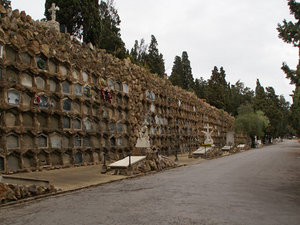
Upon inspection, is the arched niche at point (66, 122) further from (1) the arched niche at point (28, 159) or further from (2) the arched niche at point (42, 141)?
(1) the arched niche at point (28, 159)

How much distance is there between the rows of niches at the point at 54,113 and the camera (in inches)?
489

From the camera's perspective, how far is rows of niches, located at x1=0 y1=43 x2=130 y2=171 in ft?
→ 40.8

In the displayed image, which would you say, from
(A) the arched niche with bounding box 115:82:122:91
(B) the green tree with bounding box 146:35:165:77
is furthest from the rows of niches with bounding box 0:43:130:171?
(B) the green tree with bounding box 146:35:165:77

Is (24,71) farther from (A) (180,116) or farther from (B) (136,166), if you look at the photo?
(A) (180,116)

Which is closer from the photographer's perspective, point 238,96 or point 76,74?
point 76,74

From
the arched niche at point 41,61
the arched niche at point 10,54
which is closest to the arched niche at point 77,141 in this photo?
the arched niche at point 41,61

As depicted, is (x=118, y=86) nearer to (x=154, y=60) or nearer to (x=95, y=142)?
(x=95, y=142)

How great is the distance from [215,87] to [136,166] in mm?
45465

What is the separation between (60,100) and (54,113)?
75 cm

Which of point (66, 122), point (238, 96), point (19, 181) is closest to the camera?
point (19, 181)

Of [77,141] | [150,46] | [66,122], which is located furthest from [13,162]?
[150,46]

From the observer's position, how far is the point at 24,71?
13.2 m

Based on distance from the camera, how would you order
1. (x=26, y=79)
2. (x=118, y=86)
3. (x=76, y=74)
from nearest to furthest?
(x=26, y=79), (x=76, y=74), (x=118, y=86)

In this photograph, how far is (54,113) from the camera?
1441 cm
